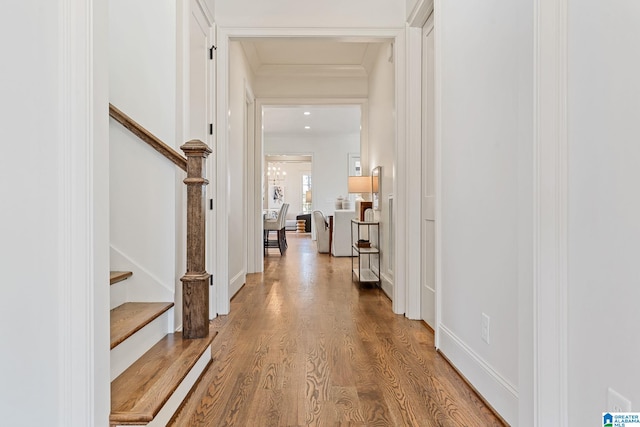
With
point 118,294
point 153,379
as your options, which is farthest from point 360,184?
point 153,379

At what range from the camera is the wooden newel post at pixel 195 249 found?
210 centimetres

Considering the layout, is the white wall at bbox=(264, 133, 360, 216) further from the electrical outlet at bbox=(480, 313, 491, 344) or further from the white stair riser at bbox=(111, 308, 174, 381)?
the electrical outlet at bbox=(480, 313, 491, 344)

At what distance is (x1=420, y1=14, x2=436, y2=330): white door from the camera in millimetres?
2885

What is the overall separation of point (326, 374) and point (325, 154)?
9.23 meters

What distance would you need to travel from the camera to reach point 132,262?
2262mm

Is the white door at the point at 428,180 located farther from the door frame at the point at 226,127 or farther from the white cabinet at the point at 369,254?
the white cabinet at the point at 369,254

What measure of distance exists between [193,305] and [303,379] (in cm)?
73

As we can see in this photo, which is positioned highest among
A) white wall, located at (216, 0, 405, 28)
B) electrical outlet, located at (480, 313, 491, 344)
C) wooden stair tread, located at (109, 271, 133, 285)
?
white wall, located at (216, 0, 405, 28)

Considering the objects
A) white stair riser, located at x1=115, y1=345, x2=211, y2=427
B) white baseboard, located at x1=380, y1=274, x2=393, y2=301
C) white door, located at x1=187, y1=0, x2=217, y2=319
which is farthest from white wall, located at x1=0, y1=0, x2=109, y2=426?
white baseboard, located at x1=380, y1=274, x2=393, y2=301

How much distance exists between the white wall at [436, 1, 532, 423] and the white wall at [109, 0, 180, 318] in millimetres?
1663

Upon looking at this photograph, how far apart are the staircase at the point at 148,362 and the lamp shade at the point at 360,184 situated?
337 centimetres

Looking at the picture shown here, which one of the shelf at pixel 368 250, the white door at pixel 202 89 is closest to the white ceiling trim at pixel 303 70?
the white door at pixel 202 89

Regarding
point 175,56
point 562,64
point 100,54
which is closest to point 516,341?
point 562,64

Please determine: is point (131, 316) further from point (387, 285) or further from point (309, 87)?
point (309, 87)
